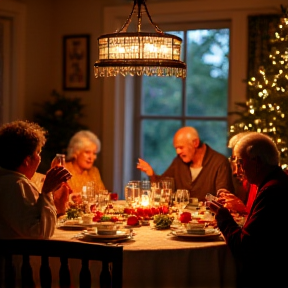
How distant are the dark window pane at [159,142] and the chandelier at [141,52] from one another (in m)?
2.60

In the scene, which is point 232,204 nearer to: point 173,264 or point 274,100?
point 173,264

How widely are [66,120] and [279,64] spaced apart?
2226 mm

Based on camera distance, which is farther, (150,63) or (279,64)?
(279,64)

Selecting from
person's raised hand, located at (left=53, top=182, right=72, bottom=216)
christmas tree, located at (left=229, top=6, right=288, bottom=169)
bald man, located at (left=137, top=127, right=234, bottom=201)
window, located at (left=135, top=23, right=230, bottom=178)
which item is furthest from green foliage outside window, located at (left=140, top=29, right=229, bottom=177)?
person's raised hand, located at (left=53, top=182, right=72, bottom=216)

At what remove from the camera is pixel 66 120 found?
602 cm

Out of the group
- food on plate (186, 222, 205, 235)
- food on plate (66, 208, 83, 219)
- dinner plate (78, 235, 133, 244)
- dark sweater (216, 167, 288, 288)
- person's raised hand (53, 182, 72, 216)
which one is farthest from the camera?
person's raised hand (53, 182, 72, 216)

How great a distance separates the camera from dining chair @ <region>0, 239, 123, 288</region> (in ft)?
7.22

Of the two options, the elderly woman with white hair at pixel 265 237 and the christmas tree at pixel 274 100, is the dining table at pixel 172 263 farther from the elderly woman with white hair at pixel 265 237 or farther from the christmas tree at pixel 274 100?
the christmas tree at pixel 274 100

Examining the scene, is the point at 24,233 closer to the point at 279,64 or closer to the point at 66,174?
the point at 66,174

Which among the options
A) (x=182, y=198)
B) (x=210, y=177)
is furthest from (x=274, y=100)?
(x=182, y=198)

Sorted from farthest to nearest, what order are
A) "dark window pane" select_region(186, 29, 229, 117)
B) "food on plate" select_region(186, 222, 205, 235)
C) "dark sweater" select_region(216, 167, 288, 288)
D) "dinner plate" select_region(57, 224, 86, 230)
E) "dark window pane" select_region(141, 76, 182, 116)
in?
"dark window pane" select_region(141, 76, 182, 116) < "dark window pane" select_region(186, 29, 229, 117) < "dinner plate" select_region(57, 224, 86, 230) < "food on plate" select_region(186, 222, 205, 235) < "dark sweater" select_region(216, 167, 288, 288)

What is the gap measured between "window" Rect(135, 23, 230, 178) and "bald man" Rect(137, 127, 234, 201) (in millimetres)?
978

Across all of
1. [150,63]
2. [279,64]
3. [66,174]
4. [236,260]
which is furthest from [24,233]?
[279,64]

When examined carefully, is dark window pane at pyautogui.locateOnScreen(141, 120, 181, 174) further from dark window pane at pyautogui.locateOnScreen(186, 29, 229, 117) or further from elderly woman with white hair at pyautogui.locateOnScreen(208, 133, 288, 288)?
elderly woman with white hair at pyautogui.locateOnScreen(208, 133, 288, 288)
